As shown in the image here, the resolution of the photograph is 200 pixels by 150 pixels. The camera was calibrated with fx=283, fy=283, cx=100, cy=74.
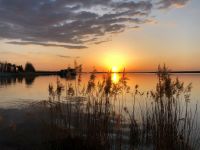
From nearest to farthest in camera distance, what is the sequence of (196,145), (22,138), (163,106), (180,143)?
(180,143), (163,106), (196,145), (22,138)

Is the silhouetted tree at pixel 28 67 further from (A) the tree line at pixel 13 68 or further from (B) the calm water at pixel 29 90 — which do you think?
(B) the calm water at pixel 29 90

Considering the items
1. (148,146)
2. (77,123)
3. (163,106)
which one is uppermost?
(163,106)

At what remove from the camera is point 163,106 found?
9.57 meters

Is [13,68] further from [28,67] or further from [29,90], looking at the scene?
[29,90]

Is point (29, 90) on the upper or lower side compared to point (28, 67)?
lower

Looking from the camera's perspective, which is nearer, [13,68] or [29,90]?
[29,90]

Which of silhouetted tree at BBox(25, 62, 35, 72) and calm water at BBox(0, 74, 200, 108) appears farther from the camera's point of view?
silhouetted tree at BBox(25, 62, 35, 72)

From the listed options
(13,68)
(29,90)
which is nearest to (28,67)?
(13,68)

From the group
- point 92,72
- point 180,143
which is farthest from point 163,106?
point 92,72

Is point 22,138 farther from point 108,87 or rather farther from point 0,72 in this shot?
point 0,72

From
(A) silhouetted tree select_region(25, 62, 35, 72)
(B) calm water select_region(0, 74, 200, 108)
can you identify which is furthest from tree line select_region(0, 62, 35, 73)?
(B) calm water select_region(0, 74, 200, 108)

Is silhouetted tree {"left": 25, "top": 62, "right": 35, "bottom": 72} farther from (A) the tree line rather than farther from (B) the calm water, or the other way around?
(B) the calm water

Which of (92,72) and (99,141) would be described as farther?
Result: (92,72)

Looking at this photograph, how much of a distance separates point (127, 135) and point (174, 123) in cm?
306
